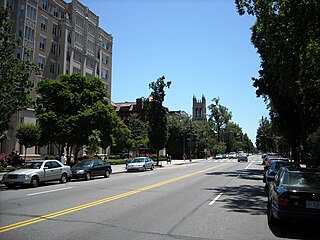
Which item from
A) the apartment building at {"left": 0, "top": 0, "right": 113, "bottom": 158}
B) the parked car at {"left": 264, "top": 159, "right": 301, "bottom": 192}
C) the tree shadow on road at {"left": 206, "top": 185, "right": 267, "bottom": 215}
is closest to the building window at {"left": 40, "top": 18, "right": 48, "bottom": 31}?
the apartment building at {"left": 0, "top": 0, "right": 113, "bottom": 158}

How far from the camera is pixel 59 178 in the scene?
19828mm

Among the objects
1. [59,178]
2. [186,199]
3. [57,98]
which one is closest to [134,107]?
[57,98]

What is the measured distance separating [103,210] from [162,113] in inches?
1286

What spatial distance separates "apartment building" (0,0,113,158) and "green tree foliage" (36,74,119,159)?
43.4 ft

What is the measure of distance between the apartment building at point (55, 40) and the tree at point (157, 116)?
15700 mm

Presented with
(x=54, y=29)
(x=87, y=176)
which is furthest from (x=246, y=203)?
(x=54, y=29)

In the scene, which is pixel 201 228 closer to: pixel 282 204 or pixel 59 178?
pixel 282 204

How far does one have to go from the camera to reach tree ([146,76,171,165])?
42594 millimetres

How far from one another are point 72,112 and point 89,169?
28.0ft

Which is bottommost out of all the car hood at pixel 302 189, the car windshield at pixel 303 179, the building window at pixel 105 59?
the car hood at pixel 302 189

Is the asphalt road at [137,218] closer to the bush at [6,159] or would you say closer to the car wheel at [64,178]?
the car wheel at [64,178]

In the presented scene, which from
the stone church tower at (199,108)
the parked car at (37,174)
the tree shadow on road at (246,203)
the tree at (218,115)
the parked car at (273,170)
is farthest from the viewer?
the stone church tower at (199,108)

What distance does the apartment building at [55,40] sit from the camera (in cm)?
4256

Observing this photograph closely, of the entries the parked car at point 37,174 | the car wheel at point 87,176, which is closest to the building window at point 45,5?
the car wheel at point 87,176
